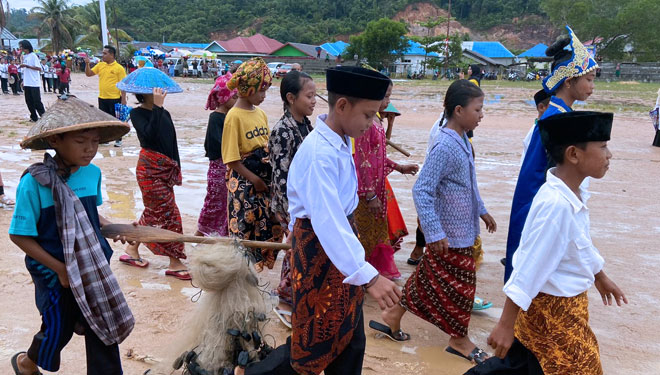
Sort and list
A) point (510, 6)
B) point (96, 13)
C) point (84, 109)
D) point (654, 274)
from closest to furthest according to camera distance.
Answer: point (84, 109) < point (654, 274) < point (96, 13) < point (510, 6)

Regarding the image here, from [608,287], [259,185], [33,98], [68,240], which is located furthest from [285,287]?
[33,98]

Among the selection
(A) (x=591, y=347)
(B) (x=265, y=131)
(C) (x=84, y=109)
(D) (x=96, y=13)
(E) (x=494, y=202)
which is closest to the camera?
(A) (x=591, y=347)

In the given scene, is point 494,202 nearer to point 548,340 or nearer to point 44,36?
point 548,340

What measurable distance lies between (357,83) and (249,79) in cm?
191

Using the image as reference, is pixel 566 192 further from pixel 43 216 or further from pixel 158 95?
pixel 158 95

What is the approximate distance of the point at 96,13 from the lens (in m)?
68.4

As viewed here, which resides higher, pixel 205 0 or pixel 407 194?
pixel 205 0

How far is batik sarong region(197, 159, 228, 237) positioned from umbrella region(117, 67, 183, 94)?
82cm

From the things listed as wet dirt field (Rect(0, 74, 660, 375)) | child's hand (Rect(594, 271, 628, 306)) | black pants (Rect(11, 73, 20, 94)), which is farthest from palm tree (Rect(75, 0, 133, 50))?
child's hand (Rect(594, 271, 628, 306))

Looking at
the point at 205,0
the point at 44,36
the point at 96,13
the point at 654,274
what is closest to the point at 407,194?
the point at 654,274

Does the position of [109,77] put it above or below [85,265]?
above

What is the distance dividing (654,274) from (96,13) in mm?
77069

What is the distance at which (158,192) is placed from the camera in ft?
14.7

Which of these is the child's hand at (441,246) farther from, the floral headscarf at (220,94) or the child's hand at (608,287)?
the floral headscarf at (220,94)
